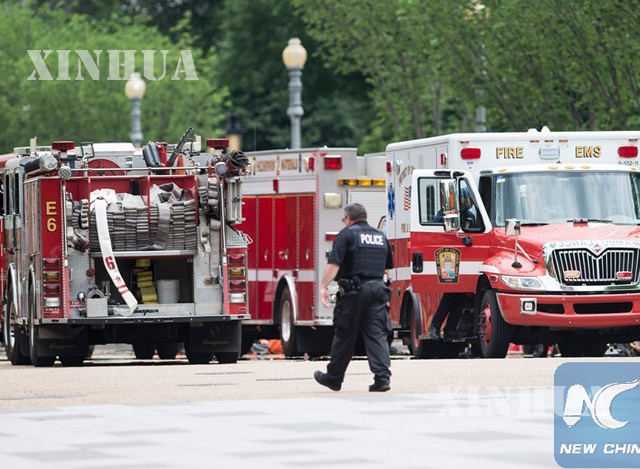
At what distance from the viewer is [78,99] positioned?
64.8 meters

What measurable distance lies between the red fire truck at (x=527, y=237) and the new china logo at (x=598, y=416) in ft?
10.3

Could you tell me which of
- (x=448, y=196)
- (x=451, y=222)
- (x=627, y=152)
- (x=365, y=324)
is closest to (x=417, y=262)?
(x=451, y=222)

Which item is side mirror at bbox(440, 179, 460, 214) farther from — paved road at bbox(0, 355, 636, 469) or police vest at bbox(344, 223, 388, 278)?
police vest at bbox(344, 223, 388, 278)

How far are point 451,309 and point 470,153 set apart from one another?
6.42 ft

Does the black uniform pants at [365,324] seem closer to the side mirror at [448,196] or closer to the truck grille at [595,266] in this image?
the truck grille at [595,266]

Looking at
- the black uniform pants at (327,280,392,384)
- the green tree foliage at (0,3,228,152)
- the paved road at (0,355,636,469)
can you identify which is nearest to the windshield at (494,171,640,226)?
the paved road at (0,355,636,469)

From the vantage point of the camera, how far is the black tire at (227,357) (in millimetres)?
24859

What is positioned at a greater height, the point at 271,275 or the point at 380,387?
the point at 271,275

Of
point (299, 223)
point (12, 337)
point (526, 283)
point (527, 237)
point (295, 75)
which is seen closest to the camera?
point (526, 283)

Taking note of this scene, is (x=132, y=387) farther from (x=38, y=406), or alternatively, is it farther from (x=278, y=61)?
(x=278, y=61)

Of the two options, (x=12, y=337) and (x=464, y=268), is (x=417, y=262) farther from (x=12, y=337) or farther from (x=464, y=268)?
(x=12, y=337)

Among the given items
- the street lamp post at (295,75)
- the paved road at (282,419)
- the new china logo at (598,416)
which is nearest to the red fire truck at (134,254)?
the paved road at (282,419)

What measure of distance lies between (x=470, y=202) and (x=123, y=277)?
4342mm

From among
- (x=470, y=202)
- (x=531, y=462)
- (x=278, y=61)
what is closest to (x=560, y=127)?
(x=470, y=202)
